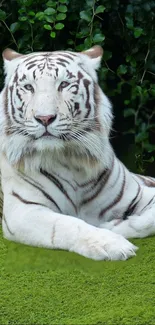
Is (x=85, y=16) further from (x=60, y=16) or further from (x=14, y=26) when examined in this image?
(x=14, y=26)

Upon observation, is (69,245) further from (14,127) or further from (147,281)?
(14,127)

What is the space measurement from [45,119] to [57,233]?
0.55 metres

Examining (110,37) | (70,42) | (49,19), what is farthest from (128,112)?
(49,19)

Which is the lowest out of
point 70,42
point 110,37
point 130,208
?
point 130,208

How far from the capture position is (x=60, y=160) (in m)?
3.68

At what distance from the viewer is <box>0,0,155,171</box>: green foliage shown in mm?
4996

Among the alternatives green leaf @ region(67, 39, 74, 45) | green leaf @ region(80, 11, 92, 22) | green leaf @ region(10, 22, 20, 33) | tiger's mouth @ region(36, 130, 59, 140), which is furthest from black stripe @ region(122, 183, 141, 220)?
green leaf @ region(10, 22, 20, 33)

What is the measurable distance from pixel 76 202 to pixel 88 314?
1.00 meters

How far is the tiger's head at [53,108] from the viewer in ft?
11.4

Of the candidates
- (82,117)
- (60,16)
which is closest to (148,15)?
(60,16)

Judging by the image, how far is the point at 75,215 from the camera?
147 inches

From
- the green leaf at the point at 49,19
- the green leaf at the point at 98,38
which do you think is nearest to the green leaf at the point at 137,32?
the green leaf at the point at 98,38

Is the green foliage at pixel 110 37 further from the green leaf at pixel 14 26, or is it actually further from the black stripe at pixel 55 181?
the black stripe at pixel 55 181

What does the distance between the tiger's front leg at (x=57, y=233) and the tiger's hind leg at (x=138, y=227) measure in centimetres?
26
